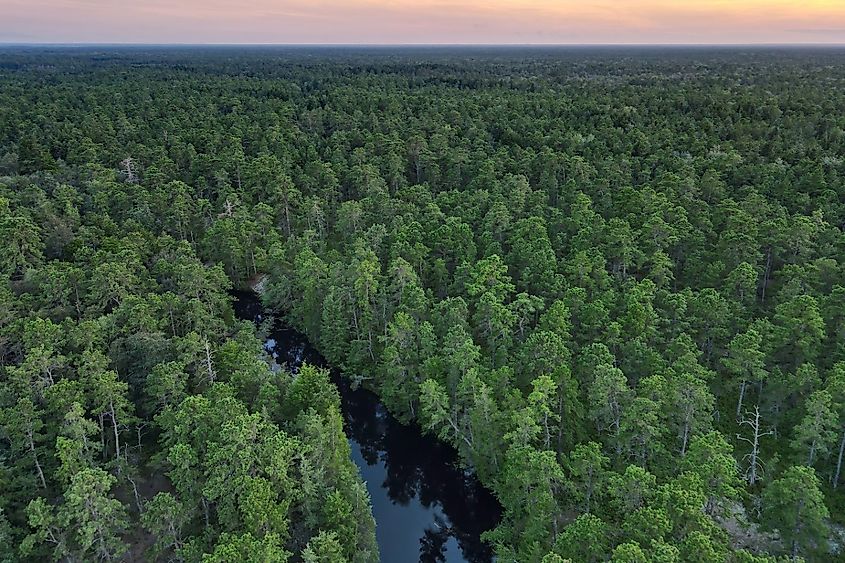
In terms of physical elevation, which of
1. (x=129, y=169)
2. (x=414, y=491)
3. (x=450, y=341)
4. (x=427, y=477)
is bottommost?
(x=414, y=491)

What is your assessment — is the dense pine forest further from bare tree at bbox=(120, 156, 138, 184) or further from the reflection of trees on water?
the reflection of trees on water

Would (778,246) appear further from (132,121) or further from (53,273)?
(132,121)

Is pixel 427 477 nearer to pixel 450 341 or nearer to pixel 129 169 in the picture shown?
pixel 450 341

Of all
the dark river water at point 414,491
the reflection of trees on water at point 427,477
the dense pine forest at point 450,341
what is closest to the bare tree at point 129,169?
the dense pine forest at point 450,341

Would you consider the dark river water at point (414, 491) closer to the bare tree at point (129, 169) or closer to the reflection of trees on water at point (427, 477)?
the reflection of trees on water at point (427, 477)

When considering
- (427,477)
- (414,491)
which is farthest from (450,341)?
(414,491)

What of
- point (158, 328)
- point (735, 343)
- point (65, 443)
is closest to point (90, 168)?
point (158, 328)
